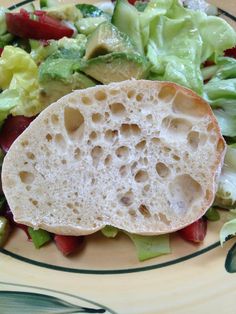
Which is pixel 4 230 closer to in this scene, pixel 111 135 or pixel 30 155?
pixel 30 155

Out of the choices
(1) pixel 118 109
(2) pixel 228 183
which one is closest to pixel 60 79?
(1) pixel 118 109

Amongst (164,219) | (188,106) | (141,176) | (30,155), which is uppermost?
(188,106)

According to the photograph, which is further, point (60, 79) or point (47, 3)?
point (47, 3)

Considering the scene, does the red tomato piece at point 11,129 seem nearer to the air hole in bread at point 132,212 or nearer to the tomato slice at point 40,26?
the tomato slice at point 40,26

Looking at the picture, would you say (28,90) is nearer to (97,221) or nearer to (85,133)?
(85,133)

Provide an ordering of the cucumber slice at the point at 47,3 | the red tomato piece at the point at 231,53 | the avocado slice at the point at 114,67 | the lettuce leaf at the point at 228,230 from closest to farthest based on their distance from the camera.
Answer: the lettuce leaf at the point at 228,230 → the avocado slice at the point at 114,67 → the red tomato piece at the point at 231,53 → the cucumber slice at the point at 47,3

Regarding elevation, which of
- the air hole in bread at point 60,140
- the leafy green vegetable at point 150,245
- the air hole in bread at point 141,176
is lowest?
the leafy green vegetable at point 150,245

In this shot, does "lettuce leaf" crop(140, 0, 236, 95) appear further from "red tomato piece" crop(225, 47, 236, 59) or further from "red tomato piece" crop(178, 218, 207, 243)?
"red tomato piece" crop(178, 218, 207, 243)

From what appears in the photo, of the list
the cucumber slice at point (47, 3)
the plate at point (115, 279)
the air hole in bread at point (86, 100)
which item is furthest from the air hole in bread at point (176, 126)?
the cucumber slice at point (47, 3)
